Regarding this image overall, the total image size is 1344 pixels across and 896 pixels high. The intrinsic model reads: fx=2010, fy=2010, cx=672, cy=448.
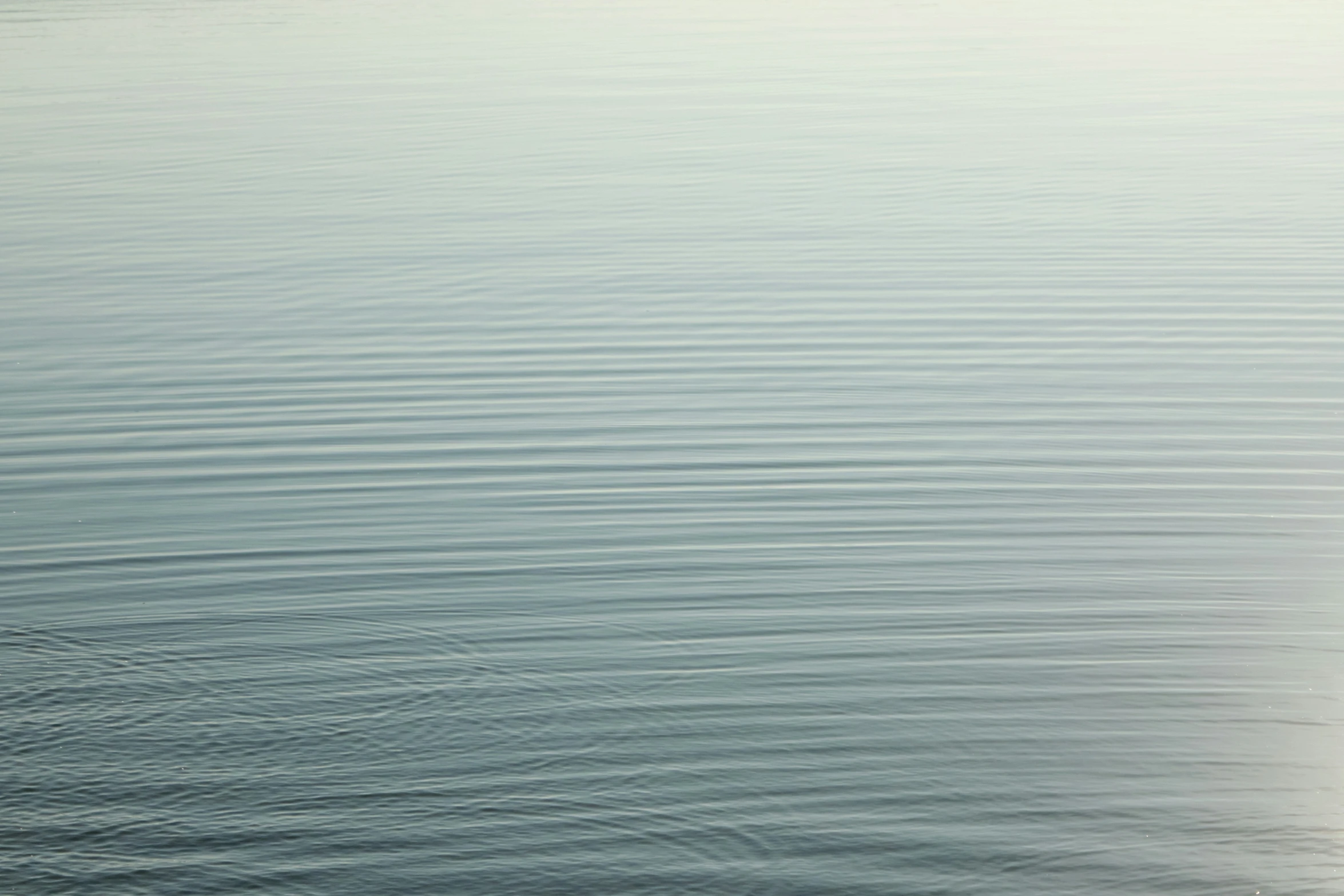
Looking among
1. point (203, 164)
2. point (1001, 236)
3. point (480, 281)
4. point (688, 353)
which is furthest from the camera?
point (203, 164)

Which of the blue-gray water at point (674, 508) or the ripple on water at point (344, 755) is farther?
the blue-gray water at point (674, 508)

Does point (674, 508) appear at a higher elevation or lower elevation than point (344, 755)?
higher

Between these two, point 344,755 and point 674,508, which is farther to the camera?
point 674,508

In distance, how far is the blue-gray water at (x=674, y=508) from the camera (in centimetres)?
759

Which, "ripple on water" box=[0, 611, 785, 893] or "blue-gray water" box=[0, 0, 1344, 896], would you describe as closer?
"ripple on water" box=[0, 611, 785, 893]

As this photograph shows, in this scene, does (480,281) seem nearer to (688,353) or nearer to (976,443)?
(688,353)

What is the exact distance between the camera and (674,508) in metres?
11.0

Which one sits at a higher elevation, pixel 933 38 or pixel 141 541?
pixel 933 38

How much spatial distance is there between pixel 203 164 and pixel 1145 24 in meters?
18.7

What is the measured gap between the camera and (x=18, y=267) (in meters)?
16.5

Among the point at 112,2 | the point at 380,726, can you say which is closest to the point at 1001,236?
the point at 380,726

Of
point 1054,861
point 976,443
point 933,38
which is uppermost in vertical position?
point 933,38

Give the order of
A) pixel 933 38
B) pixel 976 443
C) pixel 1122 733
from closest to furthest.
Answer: pixel 1122 733
pixel 976 443
pixel 933 38

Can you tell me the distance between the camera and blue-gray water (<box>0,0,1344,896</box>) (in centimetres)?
759
